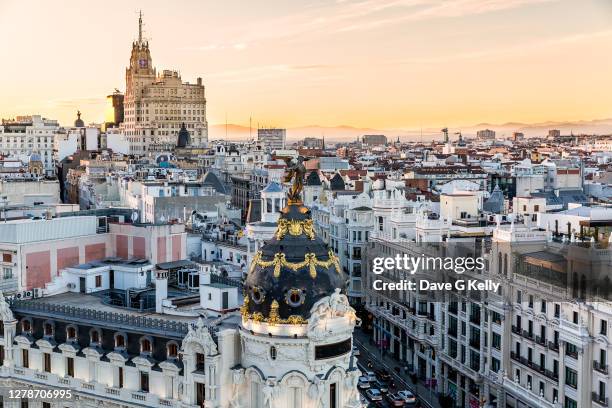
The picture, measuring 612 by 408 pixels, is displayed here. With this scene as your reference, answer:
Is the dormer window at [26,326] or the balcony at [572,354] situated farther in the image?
the balcony at [572,354]

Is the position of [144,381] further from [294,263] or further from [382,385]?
[382,385]

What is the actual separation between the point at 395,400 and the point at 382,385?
14.1 ft

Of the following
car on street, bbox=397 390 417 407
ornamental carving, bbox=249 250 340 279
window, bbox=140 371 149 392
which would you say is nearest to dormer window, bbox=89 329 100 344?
window, bbox=140 371 149 392

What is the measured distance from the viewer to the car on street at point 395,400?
2761 inches

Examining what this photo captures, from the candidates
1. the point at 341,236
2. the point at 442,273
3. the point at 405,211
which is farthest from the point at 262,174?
the point at 442,273

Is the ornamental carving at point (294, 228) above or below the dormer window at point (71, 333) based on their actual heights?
above

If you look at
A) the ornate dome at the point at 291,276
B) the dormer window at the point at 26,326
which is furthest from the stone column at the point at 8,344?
the ornate dome at the point at 291,276

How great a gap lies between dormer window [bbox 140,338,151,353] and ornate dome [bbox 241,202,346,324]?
25.7 ft

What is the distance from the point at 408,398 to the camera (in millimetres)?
71250

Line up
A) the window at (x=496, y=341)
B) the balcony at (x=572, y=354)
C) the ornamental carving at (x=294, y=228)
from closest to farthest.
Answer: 1. the ornamental carving at (x=294, y=228)
2. the balcony at (x=572, y=354)
3. the window at (x=496, y=341)

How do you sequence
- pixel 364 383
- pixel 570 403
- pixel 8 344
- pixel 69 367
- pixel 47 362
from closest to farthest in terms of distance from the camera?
pixel 69 367 → pixel 47 362 → pixel 8 344 → pixel 570 403 → pixel 364 383

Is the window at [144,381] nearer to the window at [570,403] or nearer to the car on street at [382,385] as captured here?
the window at [570,403]

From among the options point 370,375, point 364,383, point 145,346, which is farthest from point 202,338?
point 370,375

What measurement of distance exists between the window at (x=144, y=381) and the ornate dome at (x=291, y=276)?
8388 mm
